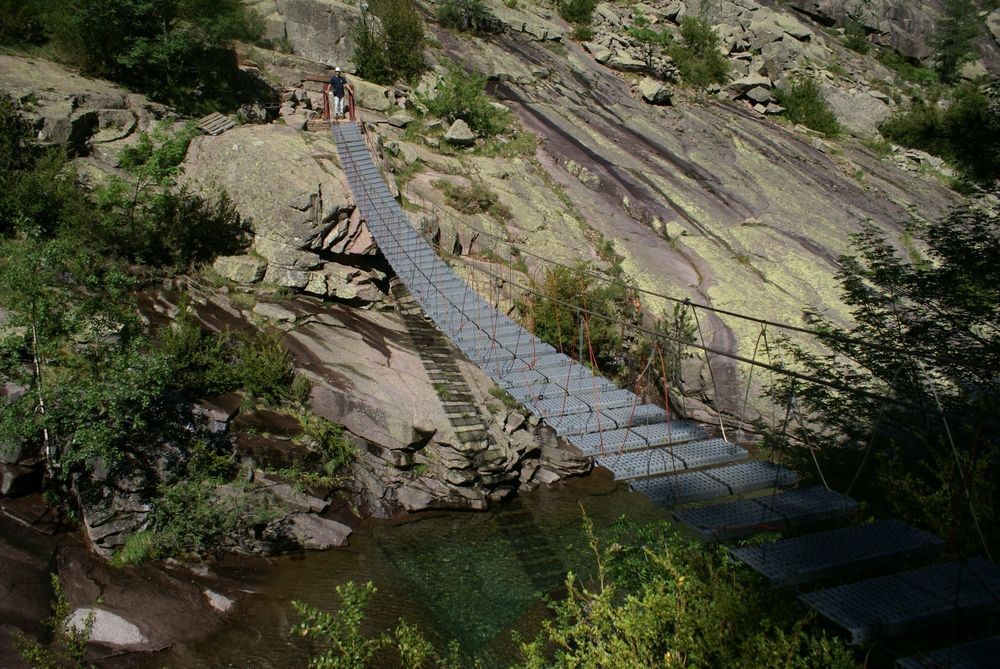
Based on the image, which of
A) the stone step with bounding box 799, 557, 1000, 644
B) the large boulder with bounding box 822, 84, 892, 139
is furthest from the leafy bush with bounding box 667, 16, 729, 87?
the stone step with bounding box 799, 557, 1000, 644

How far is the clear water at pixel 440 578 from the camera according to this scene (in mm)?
5629

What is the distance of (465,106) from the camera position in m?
14.5

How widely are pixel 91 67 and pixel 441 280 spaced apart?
7998 mm

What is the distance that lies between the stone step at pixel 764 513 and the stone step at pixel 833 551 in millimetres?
143

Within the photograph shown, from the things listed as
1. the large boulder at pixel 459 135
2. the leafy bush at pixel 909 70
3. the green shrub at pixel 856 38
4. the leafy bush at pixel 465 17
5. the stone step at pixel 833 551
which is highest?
the green shrub at pixel 856 38

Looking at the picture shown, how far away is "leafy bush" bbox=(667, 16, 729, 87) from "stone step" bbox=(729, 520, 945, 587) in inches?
758

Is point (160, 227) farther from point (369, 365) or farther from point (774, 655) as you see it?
point (774, 655)

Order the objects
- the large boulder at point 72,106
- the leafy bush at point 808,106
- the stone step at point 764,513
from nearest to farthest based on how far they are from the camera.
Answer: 1. the stone step at point 764,513
2. the large boulder at point 72,106
3. the leafy bush at point 808,106

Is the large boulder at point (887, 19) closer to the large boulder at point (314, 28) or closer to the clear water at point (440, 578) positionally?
the large boulder at point (314, 28)

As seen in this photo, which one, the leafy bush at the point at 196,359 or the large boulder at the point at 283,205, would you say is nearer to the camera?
Result: the leafy bush at the point at 196,359

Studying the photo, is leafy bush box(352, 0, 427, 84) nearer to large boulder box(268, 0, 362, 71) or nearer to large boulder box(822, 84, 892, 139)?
large boulder box(268, 0, 362, 71)

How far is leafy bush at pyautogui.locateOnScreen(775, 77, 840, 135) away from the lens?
19.9m

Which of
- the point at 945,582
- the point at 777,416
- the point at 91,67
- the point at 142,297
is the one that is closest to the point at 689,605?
the point at 945,582

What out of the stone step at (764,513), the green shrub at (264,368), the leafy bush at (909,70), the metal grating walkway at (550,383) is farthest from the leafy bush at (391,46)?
the leafy bush at (909,70)
